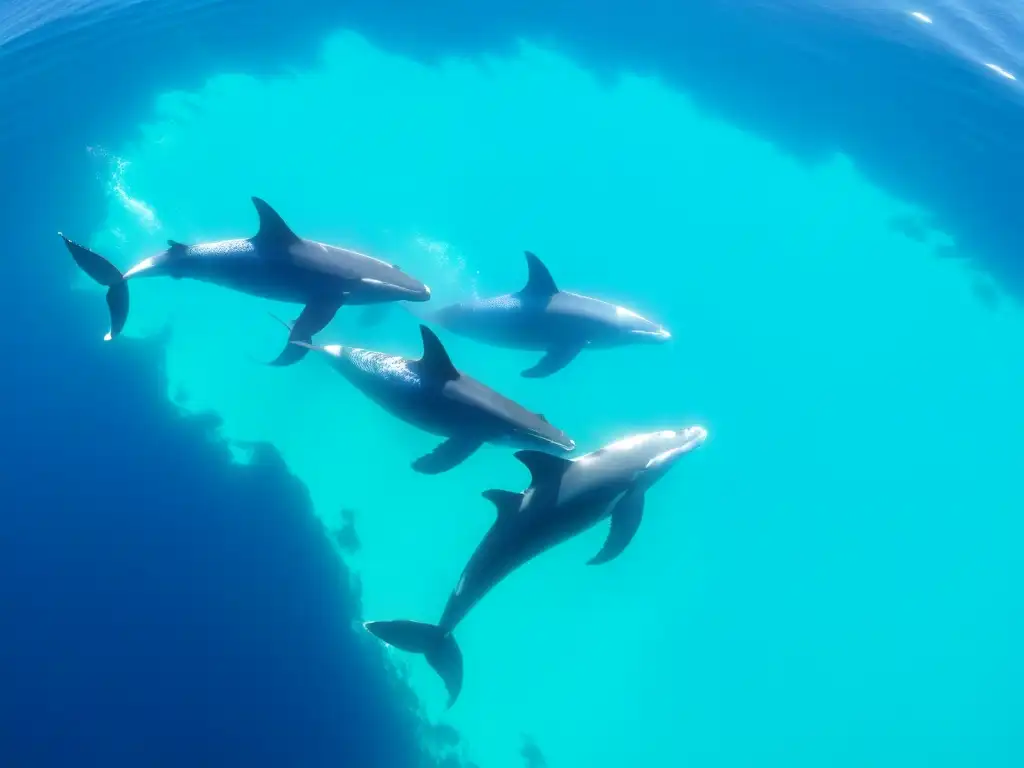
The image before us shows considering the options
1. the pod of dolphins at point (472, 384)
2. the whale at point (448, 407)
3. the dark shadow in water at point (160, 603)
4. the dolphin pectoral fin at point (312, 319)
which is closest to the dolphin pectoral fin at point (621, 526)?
the pod of dolphins at point (472, 384)

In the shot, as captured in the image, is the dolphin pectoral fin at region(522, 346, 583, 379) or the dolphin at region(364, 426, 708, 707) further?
the dolphin pectoral fin at region(522, 346, 583, 379)

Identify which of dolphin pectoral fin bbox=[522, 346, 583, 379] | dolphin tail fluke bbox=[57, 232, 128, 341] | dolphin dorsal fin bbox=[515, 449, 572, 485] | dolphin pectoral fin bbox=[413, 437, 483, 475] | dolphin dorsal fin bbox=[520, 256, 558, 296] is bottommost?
dolphin tail fluke bbox=[57, 232, 128, 341]

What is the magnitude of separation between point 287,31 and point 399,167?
940cm

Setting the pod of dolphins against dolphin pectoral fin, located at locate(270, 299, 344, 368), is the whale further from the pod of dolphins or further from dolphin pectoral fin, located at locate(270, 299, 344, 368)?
dolphin pectoral fin, located at locate(270, 299, 344, 368)

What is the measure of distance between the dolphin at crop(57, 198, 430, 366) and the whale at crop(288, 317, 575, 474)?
1.60 metres

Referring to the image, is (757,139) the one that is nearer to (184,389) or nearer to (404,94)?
(404,94)

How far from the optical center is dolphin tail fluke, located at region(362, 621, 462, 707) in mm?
10081

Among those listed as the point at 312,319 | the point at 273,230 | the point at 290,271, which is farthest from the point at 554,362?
the point at 273,230

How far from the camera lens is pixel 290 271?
41.6ft

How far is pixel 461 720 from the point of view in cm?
1534

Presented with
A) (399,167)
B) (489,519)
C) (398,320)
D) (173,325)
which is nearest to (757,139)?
(399,167)

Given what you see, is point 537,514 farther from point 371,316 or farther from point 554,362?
point 371,316

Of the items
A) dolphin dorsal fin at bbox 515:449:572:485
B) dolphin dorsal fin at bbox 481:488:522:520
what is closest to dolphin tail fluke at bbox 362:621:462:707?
dolphin dorsal fin at bbox 481:488:522:520

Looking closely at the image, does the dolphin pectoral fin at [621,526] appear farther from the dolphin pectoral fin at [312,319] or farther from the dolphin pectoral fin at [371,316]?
the dolphin pectoral fin at [371,316]
